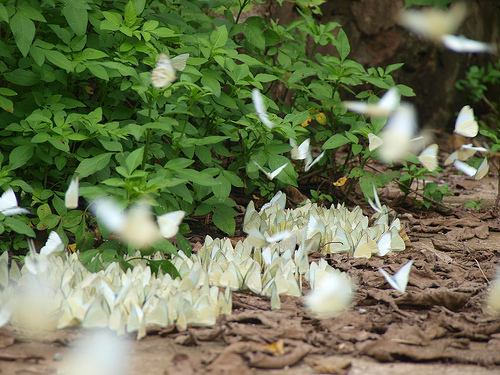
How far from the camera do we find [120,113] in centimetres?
275

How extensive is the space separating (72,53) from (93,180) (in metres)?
→ 0.64

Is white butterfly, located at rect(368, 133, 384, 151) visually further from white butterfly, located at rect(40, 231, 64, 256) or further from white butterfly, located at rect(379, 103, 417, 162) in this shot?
white butterfly, located at rect(40, 231, 64, 256)

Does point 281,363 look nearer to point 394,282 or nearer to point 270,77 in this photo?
point 394,282

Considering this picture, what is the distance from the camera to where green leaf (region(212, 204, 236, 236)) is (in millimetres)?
2717

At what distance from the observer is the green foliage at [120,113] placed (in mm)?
2154

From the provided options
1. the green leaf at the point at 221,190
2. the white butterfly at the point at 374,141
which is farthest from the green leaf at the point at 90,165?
the white butterfly at the point at 374,141

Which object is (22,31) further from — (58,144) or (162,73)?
(162,73)

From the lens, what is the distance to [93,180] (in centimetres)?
257

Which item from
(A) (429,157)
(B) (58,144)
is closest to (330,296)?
(A) (429,157)

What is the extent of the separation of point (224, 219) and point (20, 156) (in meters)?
1.08

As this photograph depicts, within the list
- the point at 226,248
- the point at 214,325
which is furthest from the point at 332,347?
the point at 226,248

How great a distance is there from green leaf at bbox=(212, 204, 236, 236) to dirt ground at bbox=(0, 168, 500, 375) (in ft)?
2.07

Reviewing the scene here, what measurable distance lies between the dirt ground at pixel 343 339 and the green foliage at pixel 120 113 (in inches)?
16.9

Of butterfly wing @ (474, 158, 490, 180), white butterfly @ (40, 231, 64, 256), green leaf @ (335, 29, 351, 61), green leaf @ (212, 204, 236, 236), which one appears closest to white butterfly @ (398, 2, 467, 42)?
green leaf @ (335, 29, 351, 61)
